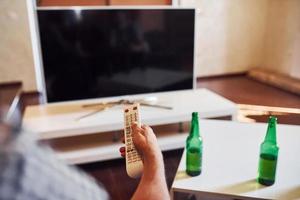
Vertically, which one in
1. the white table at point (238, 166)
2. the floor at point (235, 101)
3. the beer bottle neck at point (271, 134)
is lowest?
the floor at point (235, 101)

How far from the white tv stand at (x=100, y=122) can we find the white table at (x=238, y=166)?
490 mm

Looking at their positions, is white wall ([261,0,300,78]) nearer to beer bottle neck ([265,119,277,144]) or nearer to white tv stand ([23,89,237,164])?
white tv stand ([23,89,237,164])

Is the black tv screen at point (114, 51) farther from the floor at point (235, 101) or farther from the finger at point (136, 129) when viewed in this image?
the finger at point (136, 129)

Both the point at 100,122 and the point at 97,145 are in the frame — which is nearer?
the point at 100,122

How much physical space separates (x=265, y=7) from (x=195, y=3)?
1114 millimetres

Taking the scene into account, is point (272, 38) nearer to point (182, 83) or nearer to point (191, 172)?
point (182, 83)

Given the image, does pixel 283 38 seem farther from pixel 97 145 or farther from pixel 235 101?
pixel 97 145

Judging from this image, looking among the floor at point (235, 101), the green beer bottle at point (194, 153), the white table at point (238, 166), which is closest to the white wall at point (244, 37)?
the floor at point (235, 101)

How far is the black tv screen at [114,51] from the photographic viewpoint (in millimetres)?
1943

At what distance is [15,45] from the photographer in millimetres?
3475

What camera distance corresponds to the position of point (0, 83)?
3521 mm

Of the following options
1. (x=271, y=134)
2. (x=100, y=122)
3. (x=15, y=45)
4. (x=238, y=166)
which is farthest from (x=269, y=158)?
(x=15, y=45)

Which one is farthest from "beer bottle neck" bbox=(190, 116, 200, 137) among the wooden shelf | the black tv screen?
the black tv screen

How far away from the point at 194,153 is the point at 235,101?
7.90 ft
